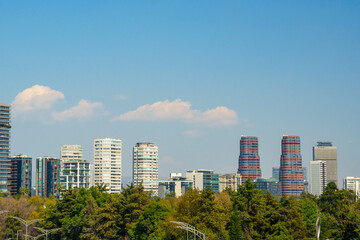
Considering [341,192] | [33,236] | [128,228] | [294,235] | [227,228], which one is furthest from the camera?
[33,236]

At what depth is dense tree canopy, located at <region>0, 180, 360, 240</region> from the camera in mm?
97000

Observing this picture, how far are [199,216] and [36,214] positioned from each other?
6398 centimetres

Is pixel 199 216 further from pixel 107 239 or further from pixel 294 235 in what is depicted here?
pixel 107 239

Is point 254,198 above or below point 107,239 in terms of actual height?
above

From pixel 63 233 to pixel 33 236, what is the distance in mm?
13145

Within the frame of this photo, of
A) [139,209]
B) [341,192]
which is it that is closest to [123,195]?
[139,209]

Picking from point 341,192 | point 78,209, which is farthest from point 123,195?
point 341,192

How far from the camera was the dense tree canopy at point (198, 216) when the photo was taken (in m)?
97.0

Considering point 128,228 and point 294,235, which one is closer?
point 294,235

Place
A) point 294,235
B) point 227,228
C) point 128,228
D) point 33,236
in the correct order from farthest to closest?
point 33,236
point 128,228
point 227,228
point 294,235

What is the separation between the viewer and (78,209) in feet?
443

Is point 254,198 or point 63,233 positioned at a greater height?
point 254,198

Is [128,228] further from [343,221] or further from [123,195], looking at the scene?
[343,221]

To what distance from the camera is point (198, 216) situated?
3935 inches
